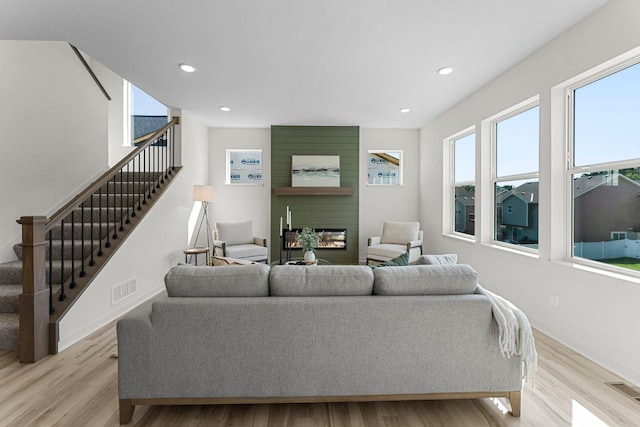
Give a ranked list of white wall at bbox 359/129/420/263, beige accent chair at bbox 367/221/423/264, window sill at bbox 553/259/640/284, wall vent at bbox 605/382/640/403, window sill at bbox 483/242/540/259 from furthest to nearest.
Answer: white wall at bbox 359/129/420/263
beige accent chair at bbox 367/221/423/264
window sill at bbox 483/242/540/259
window sill at bbox 553/259/640/284
wall vent at bbox 605/382/640/403

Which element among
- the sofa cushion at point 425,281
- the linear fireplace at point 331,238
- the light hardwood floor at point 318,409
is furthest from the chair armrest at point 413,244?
the sofa cushion at point 425,281

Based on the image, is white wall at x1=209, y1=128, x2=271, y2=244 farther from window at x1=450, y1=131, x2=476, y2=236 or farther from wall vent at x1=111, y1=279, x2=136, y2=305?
window at x1=450, y1=131, x2=476, y2=236

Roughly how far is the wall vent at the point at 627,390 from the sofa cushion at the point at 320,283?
70.3 inches

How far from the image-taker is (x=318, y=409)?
1919mm

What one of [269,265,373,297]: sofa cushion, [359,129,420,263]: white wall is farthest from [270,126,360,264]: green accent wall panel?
[269,265,373,297]: sofa cushion

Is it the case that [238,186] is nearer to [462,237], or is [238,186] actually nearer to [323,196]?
[323,196]

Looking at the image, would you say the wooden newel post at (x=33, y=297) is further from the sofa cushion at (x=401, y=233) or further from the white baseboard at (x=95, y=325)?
the sofa cushion at (x=401, y=233)

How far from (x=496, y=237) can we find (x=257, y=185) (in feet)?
14.1

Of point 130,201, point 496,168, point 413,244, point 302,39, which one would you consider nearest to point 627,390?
point 496,168

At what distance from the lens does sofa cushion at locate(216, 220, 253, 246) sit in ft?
18.1

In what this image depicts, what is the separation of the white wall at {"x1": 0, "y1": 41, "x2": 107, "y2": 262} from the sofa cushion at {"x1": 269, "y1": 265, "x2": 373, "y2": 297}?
3415 mm

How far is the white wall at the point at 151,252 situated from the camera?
9.84ft

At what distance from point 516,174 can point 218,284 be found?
3455mm

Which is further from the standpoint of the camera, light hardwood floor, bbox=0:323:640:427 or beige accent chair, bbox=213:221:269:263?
beige accent chair, bbox=213:221:269:263
